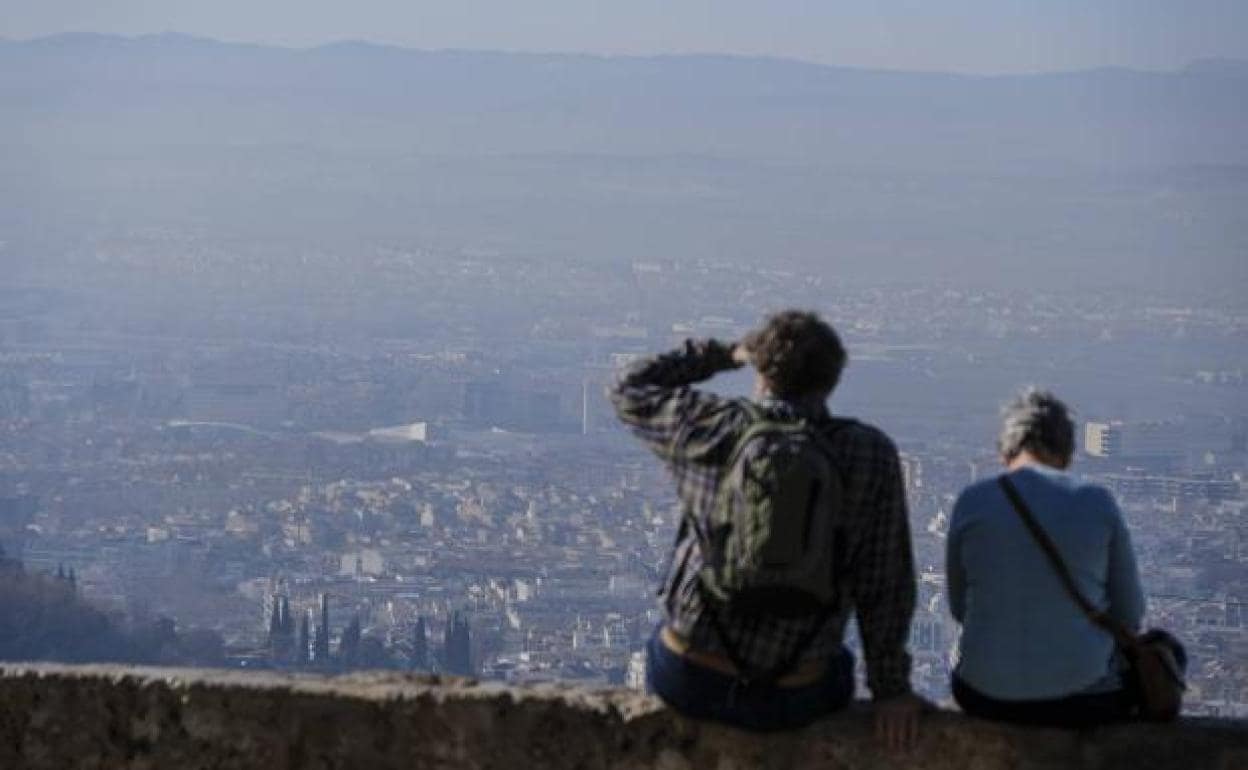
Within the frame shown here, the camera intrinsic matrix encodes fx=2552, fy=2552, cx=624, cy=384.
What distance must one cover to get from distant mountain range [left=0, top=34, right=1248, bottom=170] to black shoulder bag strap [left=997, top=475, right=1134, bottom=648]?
45.5 metres

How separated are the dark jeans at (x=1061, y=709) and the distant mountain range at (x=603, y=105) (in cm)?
4554

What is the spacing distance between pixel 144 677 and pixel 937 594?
31.0ft

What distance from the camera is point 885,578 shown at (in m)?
4.64

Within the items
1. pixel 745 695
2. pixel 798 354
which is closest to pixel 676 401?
pixel 798 354

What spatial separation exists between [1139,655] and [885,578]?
518 mm

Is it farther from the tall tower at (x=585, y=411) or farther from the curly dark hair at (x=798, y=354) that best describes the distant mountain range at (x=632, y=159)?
the curly dark hair at (x=798, y=354)

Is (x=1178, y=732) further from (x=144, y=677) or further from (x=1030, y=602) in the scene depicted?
(x=144, y=677)

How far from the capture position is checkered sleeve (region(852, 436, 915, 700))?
15.2 ft

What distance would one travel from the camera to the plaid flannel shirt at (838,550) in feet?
15.2

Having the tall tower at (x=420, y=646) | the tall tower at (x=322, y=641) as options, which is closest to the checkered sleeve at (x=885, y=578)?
the tall tower at (x=322, y=641)

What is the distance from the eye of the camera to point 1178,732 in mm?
4703

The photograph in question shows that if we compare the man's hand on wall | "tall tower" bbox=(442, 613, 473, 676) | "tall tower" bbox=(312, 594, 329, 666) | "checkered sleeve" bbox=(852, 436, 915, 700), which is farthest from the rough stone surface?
"tall tower" bbox=(442, 613, 473, 676)

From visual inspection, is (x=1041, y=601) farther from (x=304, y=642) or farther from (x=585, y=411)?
(x=585, y=411)

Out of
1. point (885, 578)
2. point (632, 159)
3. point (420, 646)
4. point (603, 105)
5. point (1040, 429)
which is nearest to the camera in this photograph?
point (885, 578)
